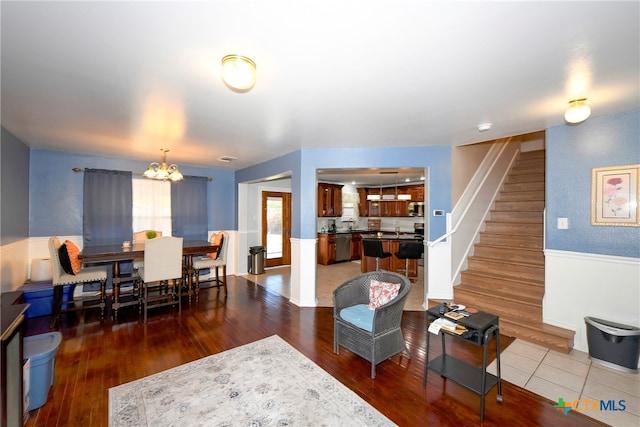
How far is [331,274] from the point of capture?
642cm

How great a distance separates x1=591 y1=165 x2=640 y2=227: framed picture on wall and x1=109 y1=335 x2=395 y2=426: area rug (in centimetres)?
306

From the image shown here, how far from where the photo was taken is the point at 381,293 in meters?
2.80

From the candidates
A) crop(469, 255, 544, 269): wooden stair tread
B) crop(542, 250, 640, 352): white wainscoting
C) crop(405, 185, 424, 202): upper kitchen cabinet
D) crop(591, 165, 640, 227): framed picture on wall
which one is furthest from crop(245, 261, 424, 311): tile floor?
crop(591, 165, 640, 227): framed picture on wall

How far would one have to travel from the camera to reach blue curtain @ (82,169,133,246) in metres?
4.66

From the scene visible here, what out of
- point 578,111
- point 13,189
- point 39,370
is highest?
Result: point 578,111

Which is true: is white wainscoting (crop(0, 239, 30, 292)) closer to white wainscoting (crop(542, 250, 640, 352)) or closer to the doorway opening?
the doorway opening

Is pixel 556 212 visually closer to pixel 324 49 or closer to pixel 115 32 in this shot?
pixel 324 49

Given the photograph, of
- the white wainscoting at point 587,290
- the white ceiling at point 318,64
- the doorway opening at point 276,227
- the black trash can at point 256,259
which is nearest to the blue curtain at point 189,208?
the black trash can at point 256,259

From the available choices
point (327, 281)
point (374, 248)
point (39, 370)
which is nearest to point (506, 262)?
point (374, 248)

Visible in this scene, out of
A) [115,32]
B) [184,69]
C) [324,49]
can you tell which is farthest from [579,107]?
[115,32]

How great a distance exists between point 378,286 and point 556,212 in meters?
2.34

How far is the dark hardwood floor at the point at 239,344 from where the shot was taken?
1.96 meters

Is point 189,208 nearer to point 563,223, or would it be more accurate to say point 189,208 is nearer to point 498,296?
point 498,296

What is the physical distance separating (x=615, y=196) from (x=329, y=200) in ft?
19.3
